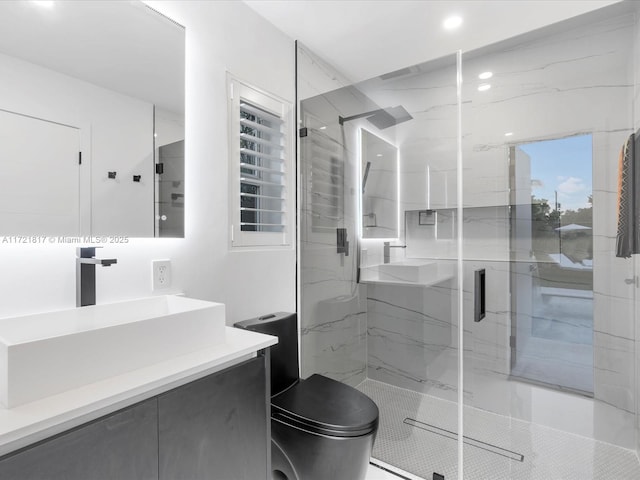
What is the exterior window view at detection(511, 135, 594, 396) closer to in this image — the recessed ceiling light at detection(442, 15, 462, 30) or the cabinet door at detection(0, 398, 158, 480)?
the recessed ceiling light at detection(442, 15, 462, 30)

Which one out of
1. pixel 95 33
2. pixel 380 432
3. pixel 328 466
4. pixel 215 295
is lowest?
pixel 380 432

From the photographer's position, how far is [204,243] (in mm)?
1612

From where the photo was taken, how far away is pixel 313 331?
7.26ft

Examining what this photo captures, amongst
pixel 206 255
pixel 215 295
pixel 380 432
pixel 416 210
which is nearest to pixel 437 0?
pixel 416 210

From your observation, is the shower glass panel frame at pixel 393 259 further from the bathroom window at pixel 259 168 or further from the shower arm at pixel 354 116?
the bathroom window at pixel 259 168

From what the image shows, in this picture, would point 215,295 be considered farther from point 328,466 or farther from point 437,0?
point 437,0

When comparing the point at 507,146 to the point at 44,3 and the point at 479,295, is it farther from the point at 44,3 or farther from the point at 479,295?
the point at 44,3

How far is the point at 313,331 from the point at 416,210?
0.99 meters

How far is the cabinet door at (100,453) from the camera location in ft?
2.19

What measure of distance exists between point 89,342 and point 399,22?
2095mm

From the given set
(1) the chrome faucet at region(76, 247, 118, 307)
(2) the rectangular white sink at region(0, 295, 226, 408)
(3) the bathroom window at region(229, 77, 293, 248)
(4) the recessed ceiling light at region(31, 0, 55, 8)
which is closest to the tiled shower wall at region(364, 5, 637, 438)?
(3) the bathroom window at region(229, 77, 293, 248)

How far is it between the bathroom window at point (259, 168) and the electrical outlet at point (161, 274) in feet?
1.22

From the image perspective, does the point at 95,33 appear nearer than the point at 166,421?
No

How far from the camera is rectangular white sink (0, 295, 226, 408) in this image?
0.74 m
